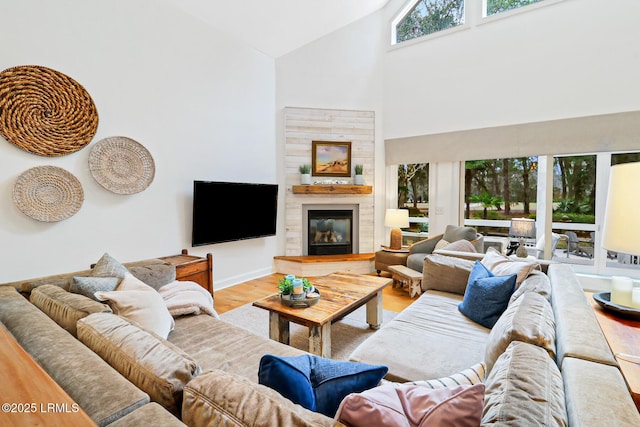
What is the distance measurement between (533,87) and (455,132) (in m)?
1.15

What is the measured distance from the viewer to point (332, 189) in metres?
5.23

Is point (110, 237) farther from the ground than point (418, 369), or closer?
farther from the ground

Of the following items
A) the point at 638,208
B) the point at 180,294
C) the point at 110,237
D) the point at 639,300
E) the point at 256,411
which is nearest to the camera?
the point at 256,411

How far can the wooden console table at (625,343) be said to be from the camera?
1.07m

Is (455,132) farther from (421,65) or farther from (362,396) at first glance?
(362,396)

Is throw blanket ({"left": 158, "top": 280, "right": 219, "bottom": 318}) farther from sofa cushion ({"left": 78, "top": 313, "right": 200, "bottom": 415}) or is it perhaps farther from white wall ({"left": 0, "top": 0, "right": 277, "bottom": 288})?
white wall ({"left": 0, "top": 0, "right": 277, "bottom": 288})

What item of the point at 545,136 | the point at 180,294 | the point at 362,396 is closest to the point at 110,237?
the point at 180,294

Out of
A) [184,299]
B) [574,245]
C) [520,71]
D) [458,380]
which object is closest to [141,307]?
[184,299]

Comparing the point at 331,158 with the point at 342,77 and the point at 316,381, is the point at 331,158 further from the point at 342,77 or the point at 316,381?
the point at 316,381

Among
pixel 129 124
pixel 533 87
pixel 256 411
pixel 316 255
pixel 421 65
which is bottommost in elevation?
pixel 316 255

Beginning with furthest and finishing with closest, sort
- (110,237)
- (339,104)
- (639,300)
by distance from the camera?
(339,104) < (110,237) < (639,300)

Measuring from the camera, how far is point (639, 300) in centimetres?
161

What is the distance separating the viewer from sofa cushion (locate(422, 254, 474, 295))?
2777mm

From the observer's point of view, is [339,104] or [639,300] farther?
[339,104]
